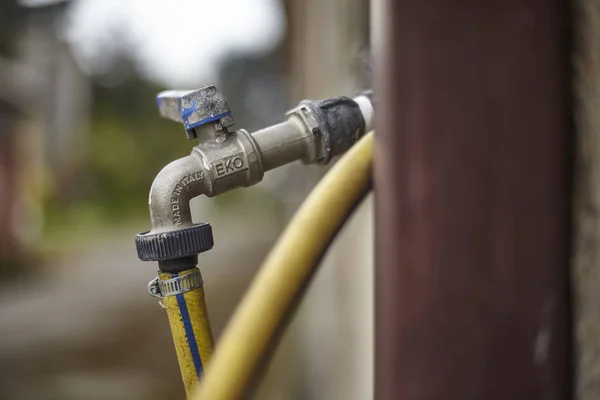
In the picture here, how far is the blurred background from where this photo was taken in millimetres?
1673

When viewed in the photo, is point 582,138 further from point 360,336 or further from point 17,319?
point 17,319

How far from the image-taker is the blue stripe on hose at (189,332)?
491 millimetres

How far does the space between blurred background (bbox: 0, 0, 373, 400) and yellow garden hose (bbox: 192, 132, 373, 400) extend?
1.80ft

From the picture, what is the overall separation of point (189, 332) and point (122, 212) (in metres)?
12.4

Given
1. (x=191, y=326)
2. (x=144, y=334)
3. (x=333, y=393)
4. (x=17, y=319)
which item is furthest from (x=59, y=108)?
(x=191, y=326)

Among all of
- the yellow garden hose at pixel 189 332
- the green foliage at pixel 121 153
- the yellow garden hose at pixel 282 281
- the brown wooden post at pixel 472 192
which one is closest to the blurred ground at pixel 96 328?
the yellow garden hose at pixel 189 332

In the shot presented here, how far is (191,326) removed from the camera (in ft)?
1.62

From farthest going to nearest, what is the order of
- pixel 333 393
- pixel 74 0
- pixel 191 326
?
1. pixel 74 0
2. pixel 333 393
3. pixel 191 326

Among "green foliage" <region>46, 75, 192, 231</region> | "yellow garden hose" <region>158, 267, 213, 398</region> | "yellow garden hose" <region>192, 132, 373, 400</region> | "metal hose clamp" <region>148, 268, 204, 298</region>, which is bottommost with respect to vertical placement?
"green foliage" <region>46, 75, 192, 231</region>

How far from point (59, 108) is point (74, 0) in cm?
221

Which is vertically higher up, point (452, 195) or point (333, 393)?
point (452, 195)

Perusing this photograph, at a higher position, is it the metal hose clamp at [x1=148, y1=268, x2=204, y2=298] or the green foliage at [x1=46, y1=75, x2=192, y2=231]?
the metal hose clamp at [x1=148, y1=268, x2=204, y2=298]

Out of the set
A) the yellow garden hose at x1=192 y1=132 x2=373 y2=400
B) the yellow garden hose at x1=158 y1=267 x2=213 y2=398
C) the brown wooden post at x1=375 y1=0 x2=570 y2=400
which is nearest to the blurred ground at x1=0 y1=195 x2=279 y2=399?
the yellow garden hose at x1=158 y1=267 x2=213 y2=398

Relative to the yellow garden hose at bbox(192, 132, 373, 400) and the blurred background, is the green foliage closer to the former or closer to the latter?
the blurred background
